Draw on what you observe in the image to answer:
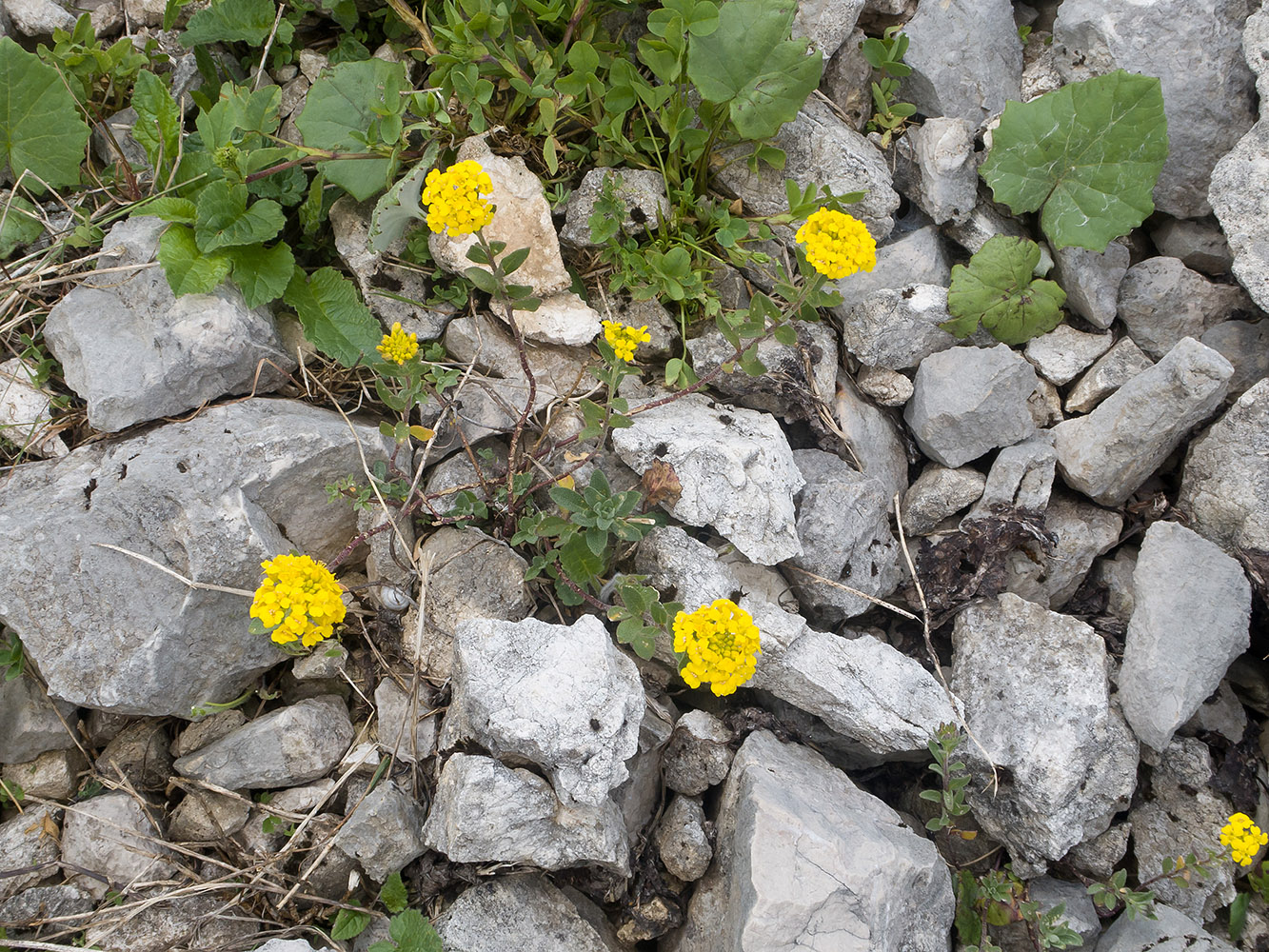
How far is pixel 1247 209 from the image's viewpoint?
369 centimetres

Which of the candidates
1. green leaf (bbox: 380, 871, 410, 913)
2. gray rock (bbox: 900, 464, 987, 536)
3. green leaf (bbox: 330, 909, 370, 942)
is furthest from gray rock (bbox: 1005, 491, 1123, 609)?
green leaf (bbox: 330, 909, 370, 942)

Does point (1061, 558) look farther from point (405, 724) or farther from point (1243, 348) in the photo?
point (405, 724)

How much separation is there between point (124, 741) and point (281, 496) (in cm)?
113

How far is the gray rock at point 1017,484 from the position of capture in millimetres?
3646

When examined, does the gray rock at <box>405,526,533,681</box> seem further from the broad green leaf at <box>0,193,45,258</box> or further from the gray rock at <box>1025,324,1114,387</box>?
the gray rock at <box>1025,324,1114,387</box>

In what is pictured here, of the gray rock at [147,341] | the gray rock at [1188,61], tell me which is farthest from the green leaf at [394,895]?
the gray rock at [1188,61]

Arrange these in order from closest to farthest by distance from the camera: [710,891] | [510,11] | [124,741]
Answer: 1. [710,891]
2. [124,741]
3. [510,11]

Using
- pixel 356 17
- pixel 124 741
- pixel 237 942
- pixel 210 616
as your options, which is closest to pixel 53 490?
pixel 210 616

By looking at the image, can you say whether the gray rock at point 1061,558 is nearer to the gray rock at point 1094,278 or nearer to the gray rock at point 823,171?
the gray rock at point 1094,278

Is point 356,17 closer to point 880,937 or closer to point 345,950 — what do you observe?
point 345,950

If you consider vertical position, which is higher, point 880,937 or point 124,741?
point 880,937

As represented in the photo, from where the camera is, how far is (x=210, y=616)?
10.5 ft

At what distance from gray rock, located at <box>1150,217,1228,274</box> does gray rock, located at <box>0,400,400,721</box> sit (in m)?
3.98

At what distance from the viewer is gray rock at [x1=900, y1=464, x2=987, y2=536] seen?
373 centimetres
